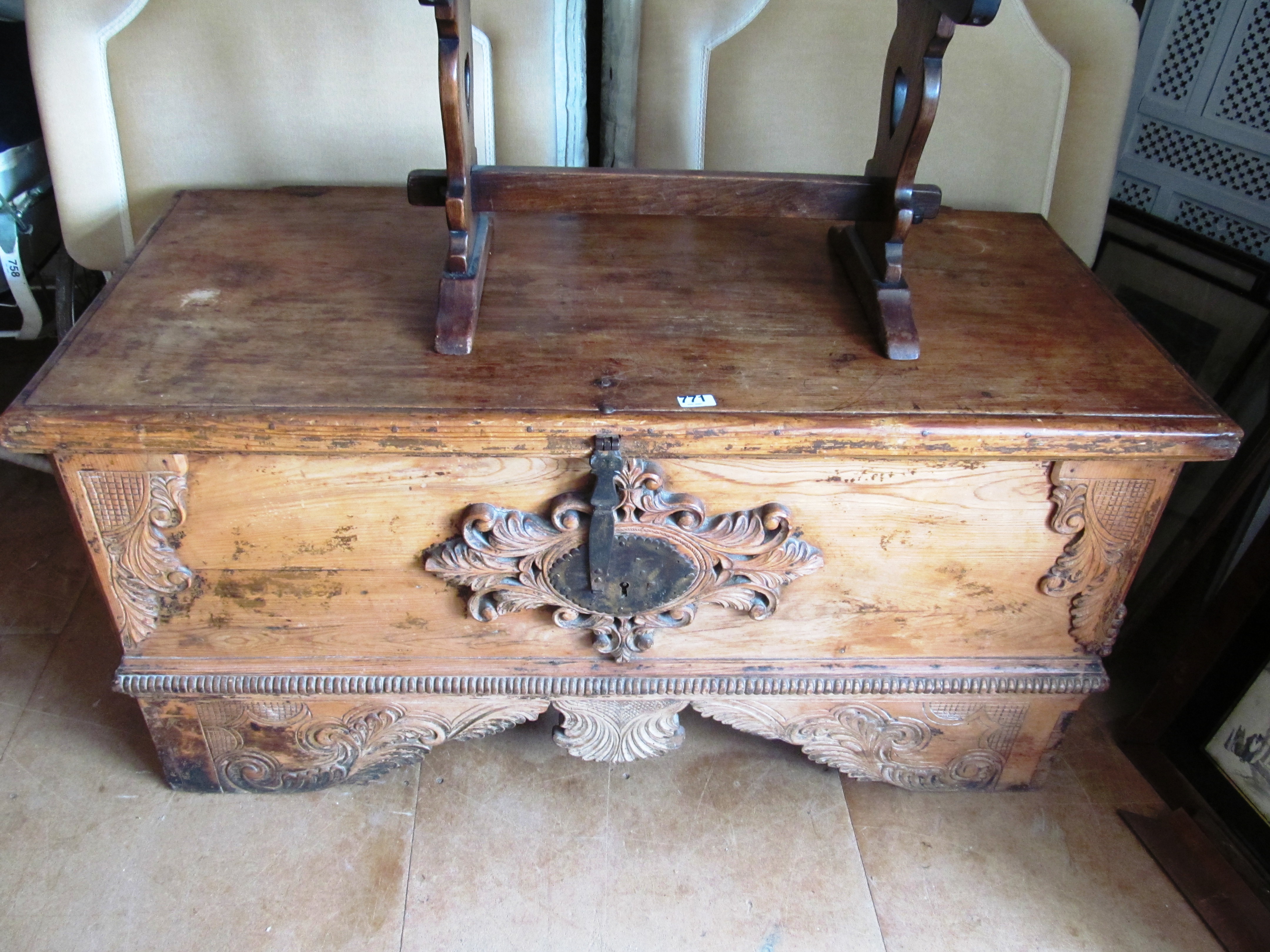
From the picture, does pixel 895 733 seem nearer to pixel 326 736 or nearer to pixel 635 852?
pixel 635 852

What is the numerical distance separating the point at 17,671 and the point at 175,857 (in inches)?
18.3

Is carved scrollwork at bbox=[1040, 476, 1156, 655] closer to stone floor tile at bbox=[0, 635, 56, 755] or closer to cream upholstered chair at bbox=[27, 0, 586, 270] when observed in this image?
cream upholstered chair at bbox=[27, 0, 586, 270]

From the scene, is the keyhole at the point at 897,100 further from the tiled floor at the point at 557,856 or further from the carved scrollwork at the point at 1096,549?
the tiled floor at the point at 557,856

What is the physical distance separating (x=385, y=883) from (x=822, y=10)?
1327mm

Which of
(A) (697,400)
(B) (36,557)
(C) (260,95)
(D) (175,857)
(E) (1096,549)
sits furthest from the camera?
(B) (36,557)

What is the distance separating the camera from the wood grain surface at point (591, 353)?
3.11 feet

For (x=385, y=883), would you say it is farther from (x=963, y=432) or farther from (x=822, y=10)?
(x=822, y=10)

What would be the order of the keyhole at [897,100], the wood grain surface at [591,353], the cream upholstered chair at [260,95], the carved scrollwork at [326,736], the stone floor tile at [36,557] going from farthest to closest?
the stone floor tile at [36,557], the cream upholstered chair at [260,95], the carved scrollwork at [326,736], the keyhole at [897,100], the wood grain surface at [591,353]

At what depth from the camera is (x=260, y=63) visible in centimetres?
135

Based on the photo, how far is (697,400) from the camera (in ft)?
3.19

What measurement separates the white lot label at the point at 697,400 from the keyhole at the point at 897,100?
40 cm

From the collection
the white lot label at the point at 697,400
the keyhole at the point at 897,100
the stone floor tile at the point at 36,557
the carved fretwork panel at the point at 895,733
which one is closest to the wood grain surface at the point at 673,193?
the keyhole at the point at 897,100

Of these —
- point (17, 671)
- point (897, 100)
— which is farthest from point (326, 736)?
point (897, 100)

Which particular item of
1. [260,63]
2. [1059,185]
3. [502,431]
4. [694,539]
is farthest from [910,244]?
[260,63]
